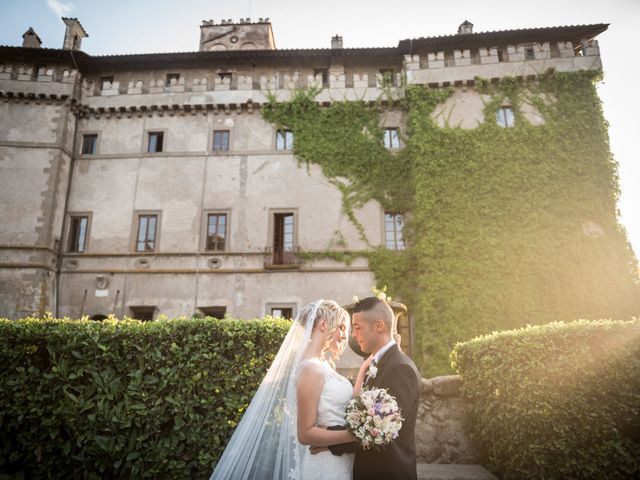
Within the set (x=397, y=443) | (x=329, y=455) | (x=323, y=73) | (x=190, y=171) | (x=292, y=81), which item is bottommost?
(x=329, y=455)

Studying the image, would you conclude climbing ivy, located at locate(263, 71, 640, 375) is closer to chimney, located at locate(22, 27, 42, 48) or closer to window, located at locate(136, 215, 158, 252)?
window, located at locate(136, 215, 158, 252)

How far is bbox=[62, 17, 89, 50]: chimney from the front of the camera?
68.7ft

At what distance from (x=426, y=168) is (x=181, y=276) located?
12.2m

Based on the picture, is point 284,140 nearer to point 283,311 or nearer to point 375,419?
point 283,311

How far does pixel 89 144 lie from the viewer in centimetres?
1998

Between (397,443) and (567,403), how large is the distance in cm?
341

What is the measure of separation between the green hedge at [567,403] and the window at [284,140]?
15.5m

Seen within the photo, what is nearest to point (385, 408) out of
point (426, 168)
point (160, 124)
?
point (426, 168)

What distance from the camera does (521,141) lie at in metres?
17.8

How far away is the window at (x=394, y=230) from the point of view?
1803 centimetres

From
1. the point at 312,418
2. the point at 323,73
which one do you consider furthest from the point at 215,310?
the point at 312,418

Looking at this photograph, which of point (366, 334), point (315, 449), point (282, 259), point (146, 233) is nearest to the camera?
point (315, 449)

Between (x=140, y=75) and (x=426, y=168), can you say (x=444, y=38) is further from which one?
(x=140, y=75)

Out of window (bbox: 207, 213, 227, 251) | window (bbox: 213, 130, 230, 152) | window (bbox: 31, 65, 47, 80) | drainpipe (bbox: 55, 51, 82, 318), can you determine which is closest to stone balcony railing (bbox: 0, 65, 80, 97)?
window (bbox: 31, 65, 47, 80)
